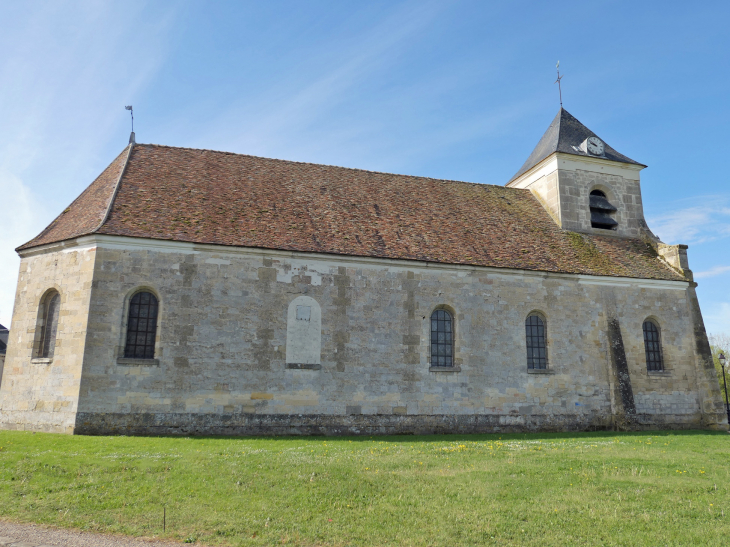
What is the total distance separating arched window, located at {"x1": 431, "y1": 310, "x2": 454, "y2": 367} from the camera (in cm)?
1788

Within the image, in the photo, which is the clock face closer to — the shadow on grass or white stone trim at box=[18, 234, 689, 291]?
white stone trim at box=[18, 234, 689, 291]

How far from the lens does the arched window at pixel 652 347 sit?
66.3 feet

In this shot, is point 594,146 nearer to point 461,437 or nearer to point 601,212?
point 601,212

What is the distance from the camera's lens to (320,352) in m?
16.6

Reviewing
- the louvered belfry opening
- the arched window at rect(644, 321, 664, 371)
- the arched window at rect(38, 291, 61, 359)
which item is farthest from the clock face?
the arched window at rect(38, 291, 61, 359)

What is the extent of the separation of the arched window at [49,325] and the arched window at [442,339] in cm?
1164

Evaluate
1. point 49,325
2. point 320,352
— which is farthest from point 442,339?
point 49,325

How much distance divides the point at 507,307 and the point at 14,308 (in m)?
16.0

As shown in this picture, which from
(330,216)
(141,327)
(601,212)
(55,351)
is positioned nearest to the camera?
(55,351)

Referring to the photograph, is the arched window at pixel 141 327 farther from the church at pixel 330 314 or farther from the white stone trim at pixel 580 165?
the white stone trim at pixel 580 165

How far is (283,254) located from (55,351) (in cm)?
708

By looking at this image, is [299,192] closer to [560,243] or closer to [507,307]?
[507,307]

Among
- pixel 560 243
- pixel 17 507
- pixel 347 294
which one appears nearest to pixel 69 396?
pixel 17 507

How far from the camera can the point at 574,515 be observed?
7.82 meters
